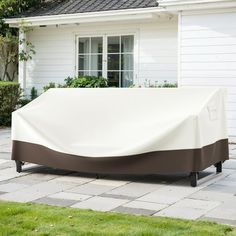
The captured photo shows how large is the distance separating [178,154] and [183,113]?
21.3 inches

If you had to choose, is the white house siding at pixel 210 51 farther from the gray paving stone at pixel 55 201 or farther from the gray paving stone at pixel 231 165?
the gray paving stone at pixel 55 201

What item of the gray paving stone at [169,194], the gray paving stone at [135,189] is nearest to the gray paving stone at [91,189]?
the gray paving stone at [135,189]

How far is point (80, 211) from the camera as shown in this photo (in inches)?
211

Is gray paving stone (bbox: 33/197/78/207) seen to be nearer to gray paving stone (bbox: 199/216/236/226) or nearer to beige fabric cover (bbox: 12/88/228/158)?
beige fabric cover (bbox: 12/88/228/158)

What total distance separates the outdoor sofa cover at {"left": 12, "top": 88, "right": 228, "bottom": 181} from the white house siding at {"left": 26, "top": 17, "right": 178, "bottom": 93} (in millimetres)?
5937

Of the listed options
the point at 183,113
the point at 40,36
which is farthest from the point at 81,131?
the point at 40,36

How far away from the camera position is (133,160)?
681 cm

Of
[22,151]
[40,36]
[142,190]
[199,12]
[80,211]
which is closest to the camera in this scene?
[80,211]

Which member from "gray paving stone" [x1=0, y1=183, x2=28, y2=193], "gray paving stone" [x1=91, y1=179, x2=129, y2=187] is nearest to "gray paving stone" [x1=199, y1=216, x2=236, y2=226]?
"gray paving stone" [x1=91, y1=179, x2=129, y2=187]

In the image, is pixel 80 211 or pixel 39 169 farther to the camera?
pixel 39 169

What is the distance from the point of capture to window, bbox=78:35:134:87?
45.5ft

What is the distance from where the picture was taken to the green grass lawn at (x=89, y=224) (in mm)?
4609

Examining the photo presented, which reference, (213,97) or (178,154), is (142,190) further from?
(213,97)

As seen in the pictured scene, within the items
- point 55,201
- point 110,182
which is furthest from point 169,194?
point 55,201
